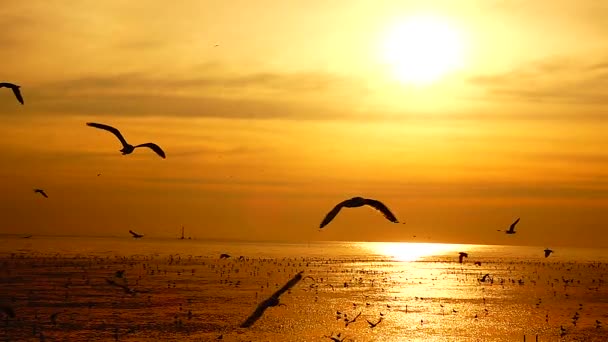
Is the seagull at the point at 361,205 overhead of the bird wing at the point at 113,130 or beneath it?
beneath

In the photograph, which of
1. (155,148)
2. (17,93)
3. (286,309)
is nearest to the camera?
(17,93)

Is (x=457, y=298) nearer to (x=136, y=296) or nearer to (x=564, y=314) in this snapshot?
(x=564, y=314)

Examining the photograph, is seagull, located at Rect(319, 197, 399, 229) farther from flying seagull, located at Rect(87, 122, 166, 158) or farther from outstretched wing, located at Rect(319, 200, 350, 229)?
flying seagull, located at Rect(87, 122, 166, 158)

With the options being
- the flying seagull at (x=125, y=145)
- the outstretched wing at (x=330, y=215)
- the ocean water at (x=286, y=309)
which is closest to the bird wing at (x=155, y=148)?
the flying seagull at (x=125, y=145)

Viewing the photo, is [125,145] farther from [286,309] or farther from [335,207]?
[286,309]

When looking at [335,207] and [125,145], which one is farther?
[125,145]

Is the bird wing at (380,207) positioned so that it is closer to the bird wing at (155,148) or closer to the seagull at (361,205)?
the seagull at (361,205)

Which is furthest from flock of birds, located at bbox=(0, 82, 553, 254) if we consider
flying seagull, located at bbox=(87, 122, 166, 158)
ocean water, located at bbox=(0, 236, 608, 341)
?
ocean water, located at bbox=(0, 236, 608, 341)

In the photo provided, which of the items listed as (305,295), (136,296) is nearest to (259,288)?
(305,295)

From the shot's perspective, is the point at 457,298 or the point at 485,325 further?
the point at 457,298

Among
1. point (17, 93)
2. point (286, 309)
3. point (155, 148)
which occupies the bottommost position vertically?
point (286, 309)

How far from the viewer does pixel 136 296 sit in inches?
2940

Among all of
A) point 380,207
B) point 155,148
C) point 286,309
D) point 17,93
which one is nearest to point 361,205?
point 380,207

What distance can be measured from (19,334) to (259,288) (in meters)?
40.7
